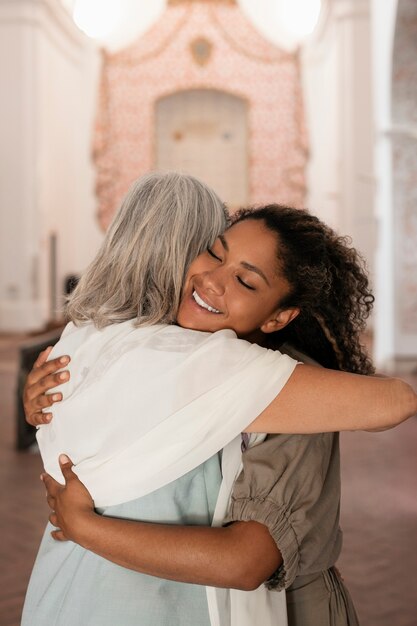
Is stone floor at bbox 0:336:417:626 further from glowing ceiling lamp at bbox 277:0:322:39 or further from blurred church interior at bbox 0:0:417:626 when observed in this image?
glowing ceiling lamp at bbox 277:0:322:39

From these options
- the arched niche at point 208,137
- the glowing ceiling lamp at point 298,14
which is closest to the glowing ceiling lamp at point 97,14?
the glowing ceiling lamp at point 298,14

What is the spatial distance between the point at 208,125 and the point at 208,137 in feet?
1.01

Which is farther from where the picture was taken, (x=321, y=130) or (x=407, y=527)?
(x=321, y=130)

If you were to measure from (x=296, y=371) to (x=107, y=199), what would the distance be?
58.7ft

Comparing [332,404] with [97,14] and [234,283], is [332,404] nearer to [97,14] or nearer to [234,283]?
[234,283]

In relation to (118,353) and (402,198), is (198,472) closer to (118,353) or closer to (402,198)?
(118,353)

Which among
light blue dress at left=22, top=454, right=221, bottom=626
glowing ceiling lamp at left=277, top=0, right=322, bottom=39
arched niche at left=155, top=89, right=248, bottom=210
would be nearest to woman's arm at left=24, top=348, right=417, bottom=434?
light blue dress at left=22, top=454, right=221, bottom=626

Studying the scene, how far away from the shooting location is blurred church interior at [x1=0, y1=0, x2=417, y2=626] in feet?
30.4

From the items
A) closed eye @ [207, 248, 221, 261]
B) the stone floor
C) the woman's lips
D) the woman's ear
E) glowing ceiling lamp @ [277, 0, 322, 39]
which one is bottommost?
the stone floor

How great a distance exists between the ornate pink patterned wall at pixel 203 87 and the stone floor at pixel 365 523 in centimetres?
1266

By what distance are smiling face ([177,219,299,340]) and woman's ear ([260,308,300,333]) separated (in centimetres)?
6

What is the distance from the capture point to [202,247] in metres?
1.63

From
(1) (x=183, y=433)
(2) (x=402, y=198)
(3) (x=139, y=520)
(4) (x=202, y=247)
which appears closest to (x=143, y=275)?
(4) (x=202, y=247)

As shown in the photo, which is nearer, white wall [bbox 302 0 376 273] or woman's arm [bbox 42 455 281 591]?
woman's arm [bbox 42 455 281 591]
